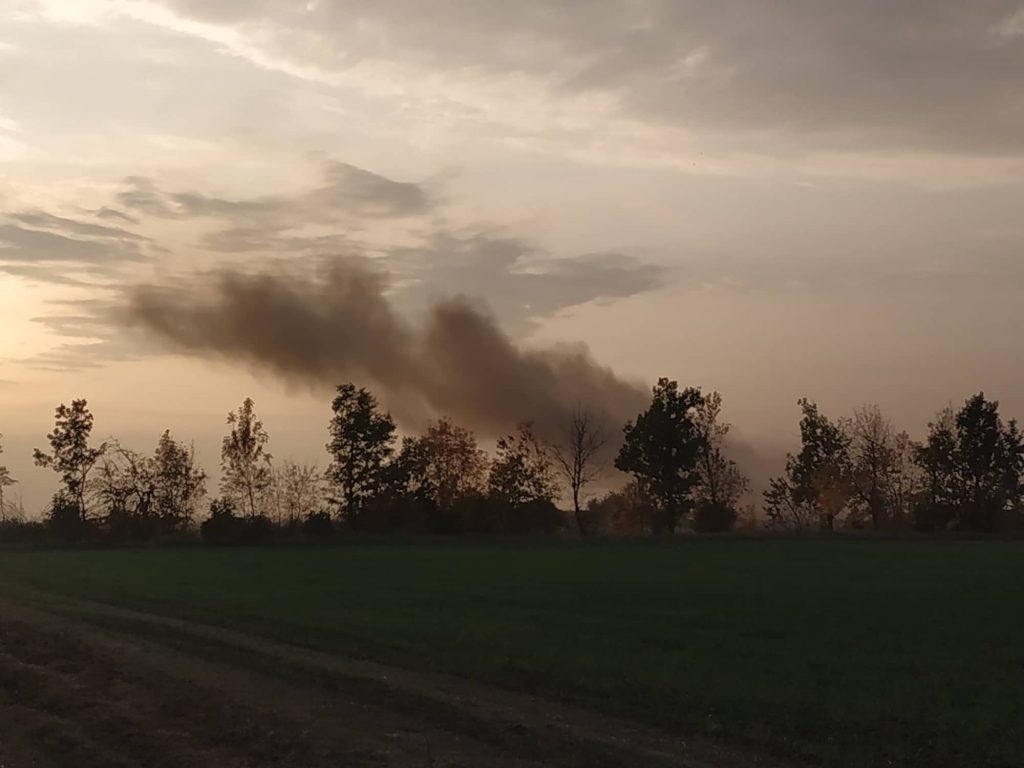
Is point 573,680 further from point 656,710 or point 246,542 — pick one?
point 246,542

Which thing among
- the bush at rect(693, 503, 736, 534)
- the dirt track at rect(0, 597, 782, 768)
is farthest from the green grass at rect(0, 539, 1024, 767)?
the bush at rect(693, 503, 736, 534)

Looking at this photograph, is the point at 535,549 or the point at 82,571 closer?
the point at 82,571

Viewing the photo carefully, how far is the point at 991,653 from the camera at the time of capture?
67.1 feet

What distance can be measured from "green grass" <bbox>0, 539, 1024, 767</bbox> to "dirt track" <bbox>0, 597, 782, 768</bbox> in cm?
137

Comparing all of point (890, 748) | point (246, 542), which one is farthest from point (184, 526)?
point (890, 748)

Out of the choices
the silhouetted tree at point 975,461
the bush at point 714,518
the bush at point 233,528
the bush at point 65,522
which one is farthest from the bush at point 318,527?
the silhouetted tree at point 975,461

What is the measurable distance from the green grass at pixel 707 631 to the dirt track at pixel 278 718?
1.37m

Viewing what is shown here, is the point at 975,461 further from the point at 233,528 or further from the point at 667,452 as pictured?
the point at 233,528

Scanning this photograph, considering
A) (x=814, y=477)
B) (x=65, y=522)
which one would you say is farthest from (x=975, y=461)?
(x=65, y=522)

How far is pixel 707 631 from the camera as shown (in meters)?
24.0

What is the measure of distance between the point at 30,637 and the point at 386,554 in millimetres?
42821

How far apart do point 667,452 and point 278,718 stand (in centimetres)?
8959

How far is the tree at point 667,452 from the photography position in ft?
331

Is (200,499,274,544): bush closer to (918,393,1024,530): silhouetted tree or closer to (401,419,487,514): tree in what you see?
(401,419,487,514): tree
